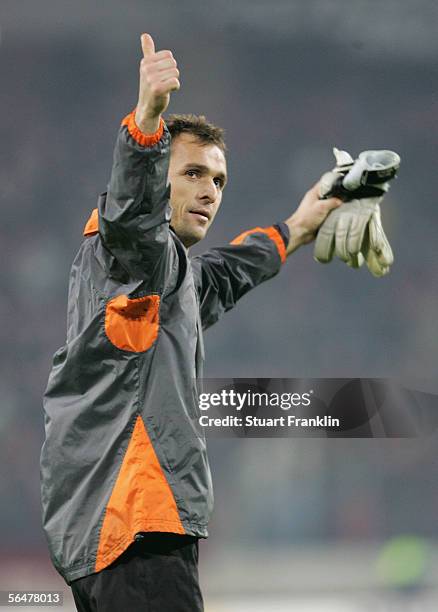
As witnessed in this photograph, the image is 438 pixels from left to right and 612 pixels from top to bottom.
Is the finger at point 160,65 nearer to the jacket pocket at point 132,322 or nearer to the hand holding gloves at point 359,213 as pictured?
the jacket pocket at point 132,322

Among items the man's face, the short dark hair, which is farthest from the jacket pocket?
the short dark hair

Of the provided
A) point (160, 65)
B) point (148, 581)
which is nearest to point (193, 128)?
point (160, 65)

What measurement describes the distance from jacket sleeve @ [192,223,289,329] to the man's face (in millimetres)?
A: 82

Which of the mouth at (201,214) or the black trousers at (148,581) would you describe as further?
the mouth at (201,214)

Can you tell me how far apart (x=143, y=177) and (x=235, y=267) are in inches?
25.3

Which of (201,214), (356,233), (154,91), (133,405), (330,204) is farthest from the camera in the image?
(330,204)

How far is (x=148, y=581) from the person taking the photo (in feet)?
3.18

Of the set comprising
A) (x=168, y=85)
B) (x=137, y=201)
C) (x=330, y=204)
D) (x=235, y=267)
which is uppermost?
(x=330, y=204)

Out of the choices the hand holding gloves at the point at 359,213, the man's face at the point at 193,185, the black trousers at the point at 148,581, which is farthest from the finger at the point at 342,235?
the black trousers at the point at 148,581

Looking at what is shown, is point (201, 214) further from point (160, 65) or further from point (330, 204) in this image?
point (160, 65)

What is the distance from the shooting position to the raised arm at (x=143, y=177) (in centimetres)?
93

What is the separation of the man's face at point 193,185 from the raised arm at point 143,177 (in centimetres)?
43

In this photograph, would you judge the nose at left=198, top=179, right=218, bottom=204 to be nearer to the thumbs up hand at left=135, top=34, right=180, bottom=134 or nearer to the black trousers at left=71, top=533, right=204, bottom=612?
the thumbs up hand at left=135, top=34, right=180, bottom=134

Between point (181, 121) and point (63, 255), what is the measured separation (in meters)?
1.32
